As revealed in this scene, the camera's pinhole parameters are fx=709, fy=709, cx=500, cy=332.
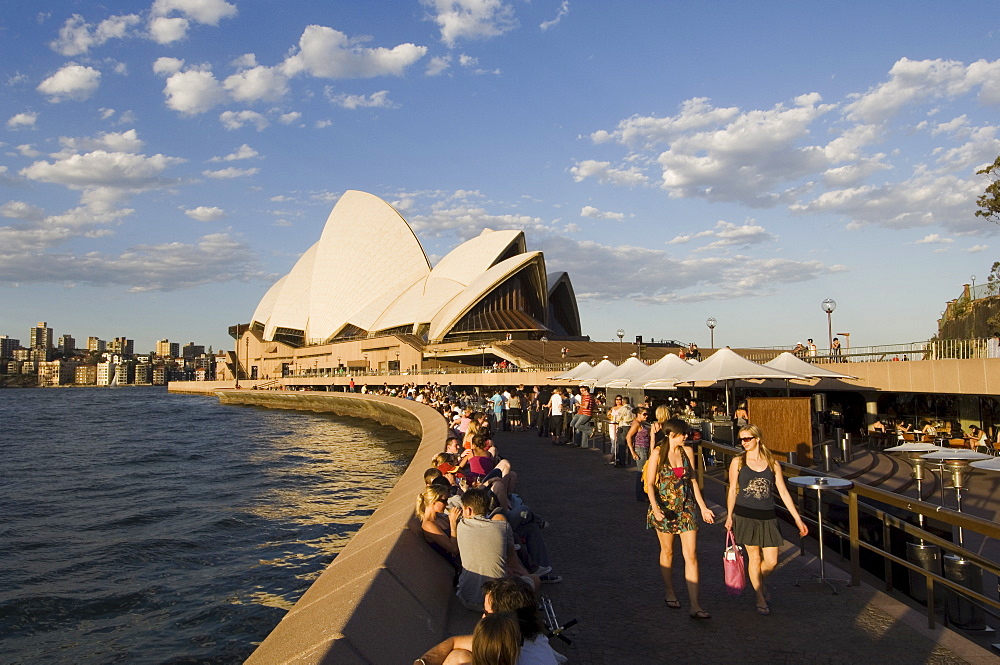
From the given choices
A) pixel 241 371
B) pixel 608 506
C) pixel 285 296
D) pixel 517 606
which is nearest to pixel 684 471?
pixel 517 606

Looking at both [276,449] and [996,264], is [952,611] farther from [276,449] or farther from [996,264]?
[996,264]

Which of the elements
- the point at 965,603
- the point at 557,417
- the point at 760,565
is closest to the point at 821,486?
the point at 760,565

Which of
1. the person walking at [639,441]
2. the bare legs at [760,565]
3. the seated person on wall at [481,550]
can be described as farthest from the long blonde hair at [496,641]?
the person walking at [639,441]

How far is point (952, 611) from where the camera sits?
4805 millimetres

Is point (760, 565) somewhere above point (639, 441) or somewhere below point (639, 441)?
below

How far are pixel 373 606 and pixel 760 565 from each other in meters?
2.63

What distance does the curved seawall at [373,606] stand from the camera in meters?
3.11

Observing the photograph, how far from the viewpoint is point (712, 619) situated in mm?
4555

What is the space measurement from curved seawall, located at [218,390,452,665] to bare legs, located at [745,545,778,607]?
206 cm

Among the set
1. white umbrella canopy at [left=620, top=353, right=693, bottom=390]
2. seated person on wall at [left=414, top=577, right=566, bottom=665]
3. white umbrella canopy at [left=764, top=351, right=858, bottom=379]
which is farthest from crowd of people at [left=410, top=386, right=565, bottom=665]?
white umbrella canopy at [left=764, top=351, right=858, bottom=379]

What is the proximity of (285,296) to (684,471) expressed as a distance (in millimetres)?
84731

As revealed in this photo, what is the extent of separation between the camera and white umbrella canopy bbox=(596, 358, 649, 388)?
666 inches

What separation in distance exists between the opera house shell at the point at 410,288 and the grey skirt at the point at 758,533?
54122mm

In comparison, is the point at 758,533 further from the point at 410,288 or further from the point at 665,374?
the point at 410,288
